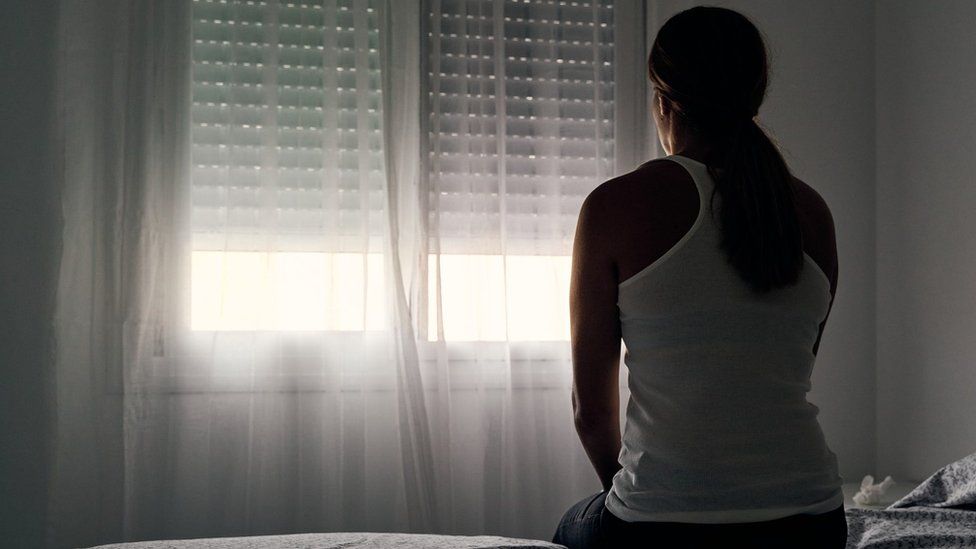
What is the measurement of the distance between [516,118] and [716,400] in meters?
1.57

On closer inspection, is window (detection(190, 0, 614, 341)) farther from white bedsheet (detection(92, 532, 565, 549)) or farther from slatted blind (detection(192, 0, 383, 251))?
white bedsheet (detection(92, 532, 565, 549))

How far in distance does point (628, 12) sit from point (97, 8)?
1.47m

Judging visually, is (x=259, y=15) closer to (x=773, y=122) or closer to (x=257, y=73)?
(x=257, y=73)

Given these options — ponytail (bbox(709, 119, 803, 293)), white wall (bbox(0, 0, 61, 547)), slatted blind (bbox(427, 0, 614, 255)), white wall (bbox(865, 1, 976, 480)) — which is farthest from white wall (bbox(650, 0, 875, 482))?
white wall (bbox(0, 0, 61, 547))

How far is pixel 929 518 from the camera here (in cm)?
153

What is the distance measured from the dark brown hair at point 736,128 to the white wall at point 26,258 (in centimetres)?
173

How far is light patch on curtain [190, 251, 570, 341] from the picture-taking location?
7.13 ft

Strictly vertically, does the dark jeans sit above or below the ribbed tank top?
below

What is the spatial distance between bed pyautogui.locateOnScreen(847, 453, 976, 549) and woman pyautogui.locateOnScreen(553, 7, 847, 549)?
54 cm

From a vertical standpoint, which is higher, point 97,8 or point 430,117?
point 97,8

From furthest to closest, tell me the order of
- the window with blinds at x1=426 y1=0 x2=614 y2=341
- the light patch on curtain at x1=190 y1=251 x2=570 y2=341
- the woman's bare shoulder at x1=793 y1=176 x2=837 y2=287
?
the window with blinds at x1=426 y1=0 x2=614 y2=341
the light patch on curtain at x1=190 y1=251 x2=570 y2=341
the woman's bare shoulder at x1=793 y1=176 x2=837 y2=287

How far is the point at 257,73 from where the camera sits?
222 centimetres

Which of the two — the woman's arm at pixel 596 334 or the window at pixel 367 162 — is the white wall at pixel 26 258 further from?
the woman's arm at pixel 596 334

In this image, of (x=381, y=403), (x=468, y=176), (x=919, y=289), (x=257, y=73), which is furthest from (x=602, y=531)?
(x=919, y=289)
